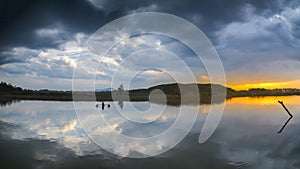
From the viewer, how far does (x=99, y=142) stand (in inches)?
737

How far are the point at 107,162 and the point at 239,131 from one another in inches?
582

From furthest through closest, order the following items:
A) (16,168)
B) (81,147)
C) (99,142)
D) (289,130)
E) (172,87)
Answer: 1. (172,87)
2. (289,130)
3. (99,142)
4. (81,147)
5. (16,168)

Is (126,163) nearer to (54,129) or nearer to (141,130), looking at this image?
(141,130)

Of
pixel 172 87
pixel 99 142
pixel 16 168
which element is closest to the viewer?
pixel 16 168

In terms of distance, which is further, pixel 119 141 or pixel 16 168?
pixel 119 141

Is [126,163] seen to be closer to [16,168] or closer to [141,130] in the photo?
[16,168]

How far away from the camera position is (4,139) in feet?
64.1

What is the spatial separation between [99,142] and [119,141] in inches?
54.9

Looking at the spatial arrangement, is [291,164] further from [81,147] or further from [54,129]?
[54,129]

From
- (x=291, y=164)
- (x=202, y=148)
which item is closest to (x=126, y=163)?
(x=202, y=148)

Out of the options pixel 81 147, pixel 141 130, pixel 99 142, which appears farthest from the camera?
pixel 141 130

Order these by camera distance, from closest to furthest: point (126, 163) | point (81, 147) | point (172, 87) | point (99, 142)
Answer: point (126, 163) < point (81, 147) < point (99, 142) < point (172, 87)

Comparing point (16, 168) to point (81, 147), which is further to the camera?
point (81, 147)

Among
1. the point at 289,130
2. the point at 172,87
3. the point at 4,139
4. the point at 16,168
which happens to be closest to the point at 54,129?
the point at 4,139
